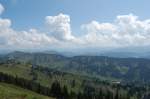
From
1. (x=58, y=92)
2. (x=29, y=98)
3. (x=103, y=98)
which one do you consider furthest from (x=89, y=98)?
(x=29, y=98)

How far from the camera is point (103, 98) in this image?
635 feet

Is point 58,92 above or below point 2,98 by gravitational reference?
below

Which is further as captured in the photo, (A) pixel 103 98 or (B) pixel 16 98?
(A) pixel 103 98

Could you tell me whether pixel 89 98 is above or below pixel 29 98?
below

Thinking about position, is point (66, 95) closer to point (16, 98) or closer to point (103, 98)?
point (103, 98)

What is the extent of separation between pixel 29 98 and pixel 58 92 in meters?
102

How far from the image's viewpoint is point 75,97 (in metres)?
184

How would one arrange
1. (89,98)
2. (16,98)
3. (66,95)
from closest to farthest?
(16,98) → (66,95) → (89,98)

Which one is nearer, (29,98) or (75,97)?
(29,98)

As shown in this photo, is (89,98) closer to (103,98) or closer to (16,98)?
(103,98)

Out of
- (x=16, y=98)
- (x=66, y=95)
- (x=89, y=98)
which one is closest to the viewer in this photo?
(x=16, y=98)

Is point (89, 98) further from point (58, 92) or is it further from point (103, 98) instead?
point (58, 92)

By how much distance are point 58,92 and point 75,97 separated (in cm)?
1248

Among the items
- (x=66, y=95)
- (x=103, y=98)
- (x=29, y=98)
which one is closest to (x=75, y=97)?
(x=66, y=95)
